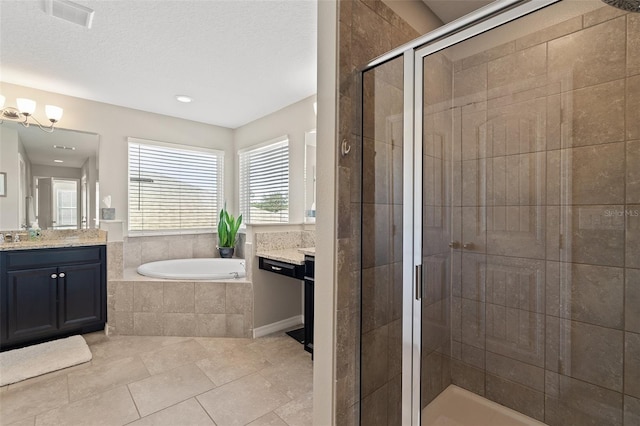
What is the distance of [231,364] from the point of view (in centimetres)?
250

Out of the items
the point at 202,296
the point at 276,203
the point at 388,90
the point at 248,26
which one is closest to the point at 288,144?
the point at 276,203

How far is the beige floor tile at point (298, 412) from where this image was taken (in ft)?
6.05

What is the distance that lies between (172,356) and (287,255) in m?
1.24

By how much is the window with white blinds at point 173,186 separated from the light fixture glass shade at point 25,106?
0.88 m

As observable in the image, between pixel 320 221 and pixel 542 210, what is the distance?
44.3 inches

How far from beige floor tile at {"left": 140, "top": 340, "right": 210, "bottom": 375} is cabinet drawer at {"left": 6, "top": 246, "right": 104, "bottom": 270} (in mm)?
1169

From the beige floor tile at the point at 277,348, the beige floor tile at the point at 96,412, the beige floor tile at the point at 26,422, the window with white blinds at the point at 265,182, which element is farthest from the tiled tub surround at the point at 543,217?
the window with white blinds at the point at 265,182

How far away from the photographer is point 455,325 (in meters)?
1.79

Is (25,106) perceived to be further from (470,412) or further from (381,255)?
(470,412)

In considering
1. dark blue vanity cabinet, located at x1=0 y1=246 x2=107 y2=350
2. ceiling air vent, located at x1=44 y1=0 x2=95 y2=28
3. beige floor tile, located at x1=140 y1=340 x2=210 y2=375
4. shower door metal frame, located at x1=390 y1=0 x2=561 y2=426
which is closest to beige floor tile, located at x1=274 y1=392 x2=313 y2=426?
shower door metal frame, located at x1=390 y1=0 x2=561 y2=426

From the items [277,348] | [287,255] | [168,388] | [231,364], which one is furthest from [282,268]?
[168,388]

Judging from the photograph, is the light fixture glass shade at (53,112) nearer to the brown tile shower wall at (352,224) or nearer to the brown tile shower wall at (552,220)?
the brown tile shower wall at (352,224)

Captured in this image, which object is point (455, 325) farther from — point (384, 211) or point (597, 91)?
point (597, 91)

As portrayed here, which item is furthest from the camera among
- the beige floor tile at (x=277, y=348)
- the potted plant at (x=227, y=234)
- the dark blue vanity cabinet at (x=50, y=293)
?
the potted plant at (x=227, y=234)
